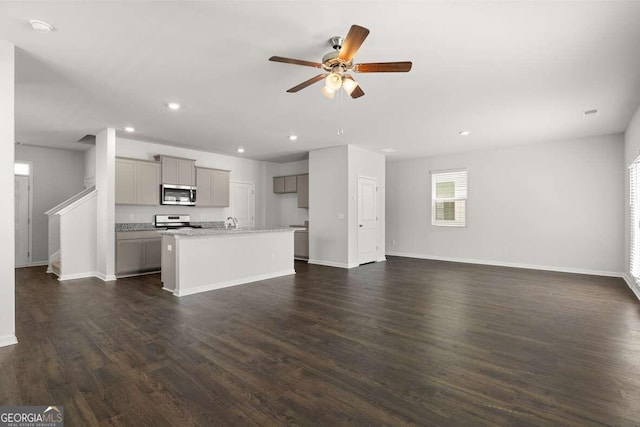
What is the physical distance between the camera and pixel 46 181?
736 centimetres

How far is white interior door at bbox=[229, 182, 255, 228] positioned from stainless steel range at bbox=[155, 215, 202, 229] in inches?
51.5

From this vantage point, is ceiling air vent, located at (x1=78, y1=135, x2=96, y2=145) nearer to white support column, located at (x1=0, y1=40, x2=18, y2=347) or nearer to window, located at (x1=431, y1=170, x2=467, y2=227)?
white support column, located at (x1=0, y1=40, x2=18, y2=347)

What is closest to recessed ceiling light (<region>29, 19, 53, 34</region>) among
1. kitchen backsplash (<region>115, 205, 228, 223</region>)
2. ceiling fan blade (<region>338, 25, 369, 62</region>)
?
ceiling fan blade (<region>338, 25, 369, 62</region>)

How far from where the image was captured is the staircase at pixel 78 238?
580cm

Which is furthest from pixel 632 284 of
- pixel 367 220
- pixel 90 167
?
pixel 90 167

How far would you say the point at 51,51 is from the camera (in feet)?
9.91

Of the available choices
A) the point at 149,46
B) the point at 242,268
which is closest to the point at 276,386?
the point at 149,46

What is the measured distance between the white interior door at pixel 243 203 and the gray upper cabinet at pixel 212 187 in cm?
66

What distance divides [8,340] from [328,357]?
2.90 meters

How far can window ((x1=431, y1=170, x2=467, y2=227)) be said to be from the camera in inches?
317

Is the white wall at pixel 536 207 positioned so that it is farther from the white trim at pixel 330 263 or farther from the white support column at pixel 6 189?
the white support column at pixel 6 189

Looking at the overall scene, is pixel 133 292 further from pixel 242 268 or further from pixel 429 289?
pixel 429 289

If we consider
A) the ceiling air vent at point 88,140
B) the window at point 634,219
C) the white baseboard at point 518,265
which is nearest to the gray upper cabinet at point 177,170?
the ceiling air vent at point 88,140

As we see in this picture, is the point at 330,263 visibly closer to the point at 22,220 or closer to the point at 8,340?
the point at 8,340
